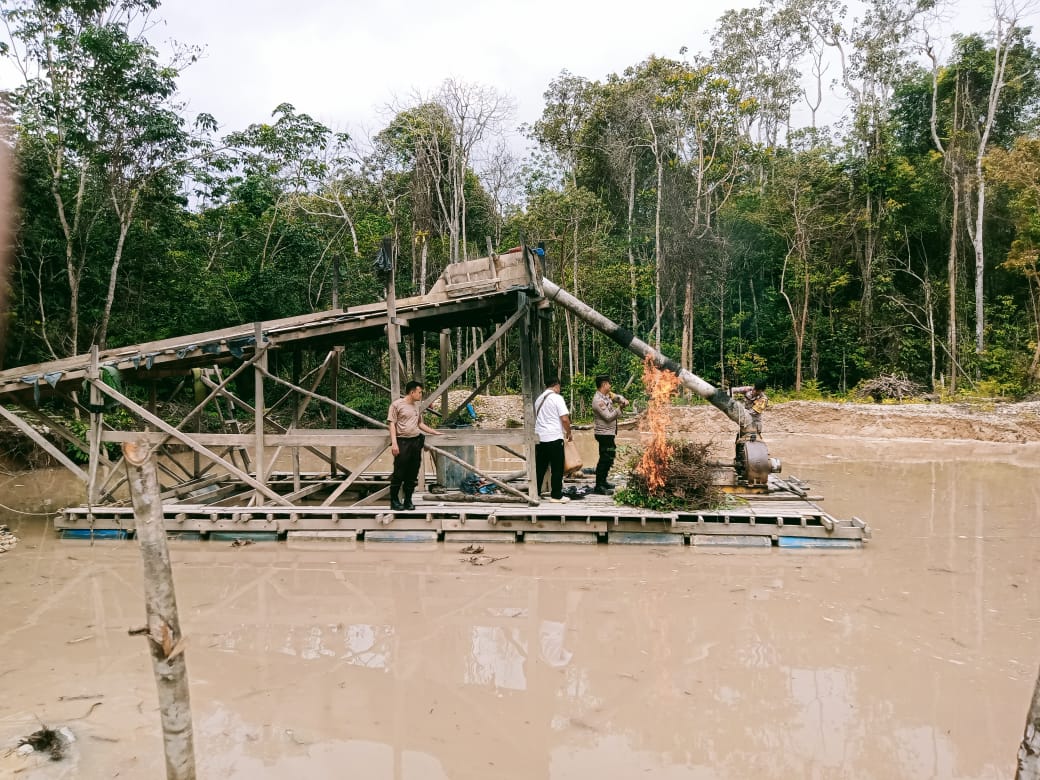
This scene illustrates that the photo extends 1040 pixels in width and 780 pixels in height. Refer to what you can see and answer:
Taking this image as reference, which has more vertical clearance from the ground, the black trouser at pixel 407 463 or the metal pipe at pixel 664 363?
the metal pipe at pixel 664 363

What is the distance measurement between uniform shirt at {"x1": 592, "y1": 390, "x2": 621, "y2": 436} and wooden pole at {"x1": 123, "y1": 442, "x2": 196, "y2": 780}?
23.1 feet

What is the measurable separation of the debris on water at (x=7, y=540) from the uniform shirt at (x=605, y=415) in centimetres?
869

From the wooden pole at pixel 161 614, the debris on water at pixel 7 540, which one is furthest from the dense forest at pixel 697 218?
the wooden pole at pixel 161 614

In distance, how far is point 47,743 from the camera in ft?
14.4

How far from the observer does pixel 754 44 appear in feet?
99.6

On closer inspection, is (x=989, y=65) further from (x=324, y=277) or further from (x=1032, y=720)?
(x=1032, y=720)

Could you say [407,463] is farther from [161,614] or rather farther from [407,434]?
[161,614]

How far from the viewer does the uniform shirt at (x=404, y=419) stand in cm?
910

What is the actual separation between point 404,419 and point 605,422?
2.88 meters

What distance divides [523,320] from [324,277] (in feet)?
55.6

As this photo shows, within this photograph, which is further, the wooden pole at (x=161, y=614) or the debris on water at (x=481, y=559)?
the debris on water at (x=481, y=559)

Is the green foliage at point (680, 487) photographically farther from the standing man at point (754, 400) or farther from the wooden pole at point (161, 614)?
the wooden pole at point (161, 614)

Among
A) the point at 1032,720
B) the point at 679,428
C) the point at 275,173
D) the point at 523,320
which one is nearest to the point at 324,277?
the point at 275,173

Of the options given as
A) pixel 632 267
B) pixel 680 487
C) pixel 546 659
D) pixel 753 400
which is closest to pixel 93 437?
pixel 546 659
